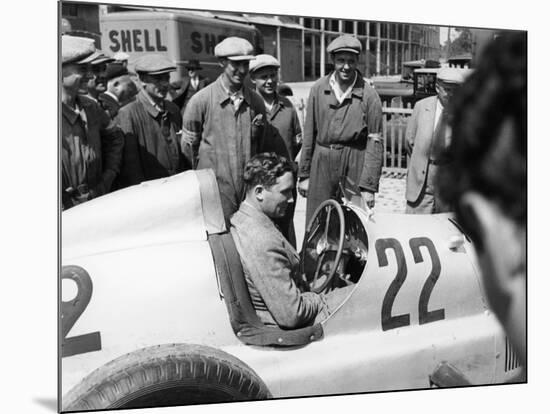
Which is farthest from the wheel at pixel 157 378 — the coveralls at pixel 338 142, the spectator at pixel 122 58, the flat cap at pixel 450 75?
the flat cap at pixel 450 75

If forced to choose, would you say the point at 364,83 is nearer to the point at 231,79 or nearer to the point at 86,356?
the point at 231,79

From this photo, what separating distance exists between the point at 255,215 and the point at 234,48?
32.3 inches

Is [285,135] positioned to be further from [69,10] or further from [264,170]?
[69,10]

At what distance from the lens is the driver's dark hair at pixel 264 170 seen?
381 centimetres

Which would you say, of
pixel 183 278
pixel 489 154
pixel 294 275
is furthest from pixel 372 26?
pixel 489 154

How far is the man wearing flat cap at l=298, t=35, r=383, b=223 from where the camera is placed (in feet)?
13.5

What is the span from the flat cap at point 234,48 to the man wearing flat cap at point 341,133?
437 millimetres

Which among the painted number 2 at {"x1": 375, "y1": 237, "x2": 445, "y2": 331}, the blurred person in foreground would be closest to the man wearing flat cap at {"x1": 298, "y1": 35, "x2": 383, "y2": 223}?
the painted number 2 at {"x1": 375, "y1": 237, "x2": 445, "y2": 331}

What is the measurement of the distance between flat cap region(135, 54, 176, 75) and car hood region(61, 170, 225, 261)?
52 cm

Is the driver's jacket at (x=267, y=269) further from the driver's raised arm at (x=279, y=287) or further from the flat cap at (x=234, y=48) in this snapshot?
the flat cap at (x=234, y=48)

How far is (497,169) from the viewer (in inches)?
25.4

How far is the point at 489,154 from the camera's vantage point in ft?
2.16

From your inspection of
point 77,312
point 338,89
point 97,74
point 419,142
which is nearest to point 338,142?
point 338,89

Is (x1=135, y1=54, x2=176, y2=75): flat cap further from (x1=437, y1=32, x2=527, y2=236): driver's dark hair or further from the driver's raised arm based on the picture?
(x1=437, y1=32, x2=527, y2=236): driver's dark hair
